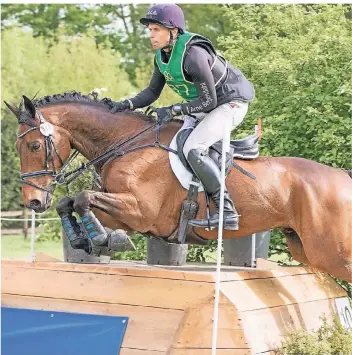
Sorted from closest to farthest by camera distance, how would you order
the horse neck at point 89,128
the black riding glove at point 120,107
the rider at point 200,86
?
the rider at point 200,86 < the horse neck at point 89,128 < the black riding glove at point 120,107

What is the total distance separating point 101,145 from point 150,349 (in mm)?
1585

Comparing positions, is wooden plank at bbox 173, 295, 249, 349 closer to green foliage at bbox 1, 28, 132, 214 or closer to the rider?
the rider

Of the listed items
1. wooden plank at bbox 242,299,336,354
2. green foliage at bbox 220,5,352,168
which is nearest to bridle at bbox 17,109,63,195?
wooden plank at bbox 242,299,336,354

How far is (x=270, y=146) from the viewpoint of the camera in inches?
347

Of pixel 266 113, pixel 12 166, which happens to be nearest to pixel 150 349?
pixel 266 113

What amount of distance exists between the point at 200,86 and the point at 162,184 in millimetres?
774

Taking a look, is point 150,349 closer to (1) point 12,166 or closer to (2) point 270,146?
(2) point 270,146

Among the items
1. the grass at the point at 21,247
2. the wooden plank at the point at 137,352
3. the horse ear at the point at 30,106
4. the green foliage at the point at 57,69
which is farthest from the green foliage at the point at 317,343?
the green foliage at the point at 57,69

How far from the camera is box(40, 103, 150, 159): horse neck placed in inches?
252

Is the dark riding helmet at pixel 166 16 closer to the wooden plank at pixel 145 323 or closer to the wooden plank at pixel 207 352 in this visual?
the wooden plank at pixel 145 323

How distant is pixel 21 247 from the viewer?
61.0 ft

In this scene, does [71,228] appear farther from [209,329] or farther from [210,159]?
[209,329]

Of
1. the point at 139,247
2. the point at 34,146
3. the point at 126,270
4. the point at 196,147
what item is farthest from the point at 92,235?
the point at 139,247

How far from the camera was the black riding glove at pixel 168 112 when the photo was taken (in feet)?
20.4
